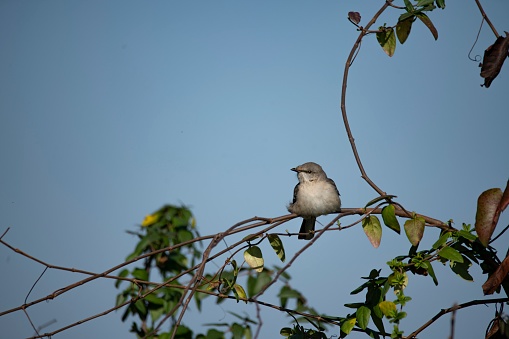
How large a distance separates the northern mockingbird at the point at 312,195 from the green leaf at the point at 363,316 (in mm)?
1639

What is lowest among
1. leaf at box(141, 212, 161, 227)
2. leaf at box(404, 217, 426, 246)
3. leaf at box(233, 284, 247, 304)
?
leaf at box(233, 284, 247, 304)

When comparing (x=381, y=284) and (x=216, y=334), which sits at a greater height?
(x=216, y=334)

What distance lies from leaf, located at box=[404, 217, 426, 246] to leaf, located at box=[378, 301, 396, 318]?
1.25 feet

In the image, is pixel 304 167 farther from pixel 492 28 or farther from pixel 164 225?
pixel 492 28

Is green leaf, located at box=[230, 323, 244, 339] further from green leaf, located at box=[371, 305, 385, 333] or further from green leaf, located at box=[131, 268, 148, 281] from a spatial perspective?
green leaf, located at box=[371, 305, 385, 333]

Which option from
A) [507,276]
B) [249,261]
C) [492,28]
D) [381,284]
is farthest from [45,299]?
[492,28]

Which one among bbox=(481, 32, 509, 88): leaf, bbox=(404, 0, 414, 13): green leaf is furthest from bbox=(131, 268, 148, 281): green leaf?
bbox=(481, 32, 509, 88): leaf

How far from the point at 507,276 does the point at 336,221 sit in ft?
3.08

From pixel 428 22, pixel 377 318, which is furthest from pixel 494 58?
pixel 377 318

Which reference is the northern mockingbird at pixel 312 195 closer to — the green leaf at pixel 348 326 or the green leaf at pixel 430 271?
the green leaf at pixel 348 326

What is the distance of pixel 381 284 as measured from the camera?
3186 millimetres

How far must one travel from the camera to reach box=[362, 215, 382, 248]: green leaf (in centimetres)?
329

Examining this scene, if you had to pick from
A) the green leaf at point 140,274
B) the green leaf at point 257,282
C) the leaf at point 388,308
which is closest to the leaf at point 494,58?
the leaf at point 388,308

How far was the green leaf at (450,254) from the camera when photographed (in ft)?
9.78
